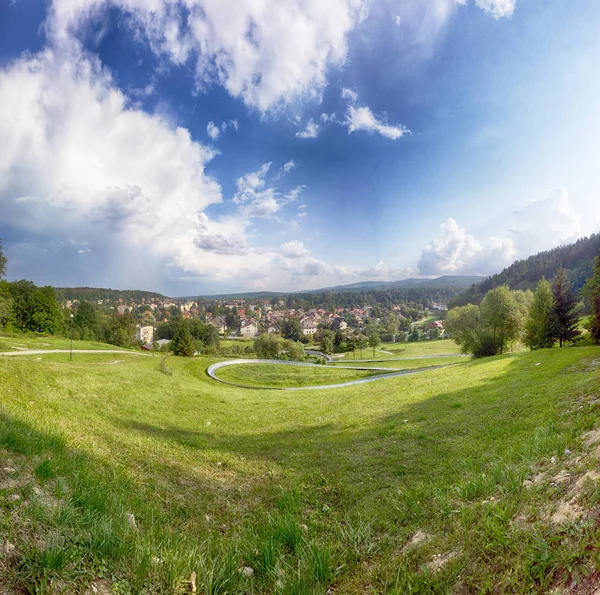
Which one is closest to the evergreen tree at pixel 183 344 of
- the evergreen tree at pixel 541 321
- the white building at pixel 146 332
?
the evergreen tree at pixel 541 321

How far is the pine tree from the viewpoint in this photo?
114 ft

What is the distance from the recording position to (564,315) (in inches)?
1374

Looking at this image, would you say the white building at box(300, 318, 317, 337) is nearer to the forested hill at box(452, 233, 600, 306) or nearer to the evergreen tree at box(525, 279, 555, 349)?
the forested hill at box(452, 233, 600, 306)

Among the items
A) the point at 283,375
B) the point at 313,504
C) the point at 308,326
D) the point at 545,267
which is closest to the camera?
the point at 313,504

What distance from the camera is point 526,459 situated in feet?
16.8

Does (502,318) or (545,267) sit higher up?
(545,267)

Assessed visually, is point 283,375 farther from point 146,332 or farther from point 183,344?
point 146,332

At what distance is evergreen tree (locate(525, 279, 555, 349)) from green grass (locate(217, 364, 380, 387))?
68.6 feet

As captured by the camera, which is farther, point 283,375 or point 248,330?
point 248,330

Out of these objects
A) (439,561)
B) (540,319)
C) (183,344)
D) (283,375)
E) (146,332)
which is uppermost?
(439,561)

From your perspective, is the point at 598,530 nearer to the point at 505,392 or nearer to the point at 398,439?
the point at 398,439

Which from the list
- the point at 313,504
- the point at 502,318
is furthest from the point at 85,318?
the point at 502,318

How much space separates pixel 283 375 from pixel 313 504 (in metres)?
34.7

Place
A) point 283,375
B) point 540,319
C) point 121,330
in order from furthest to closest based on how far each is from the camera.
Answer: point 121,330 < point 283,375 < point 540,319
